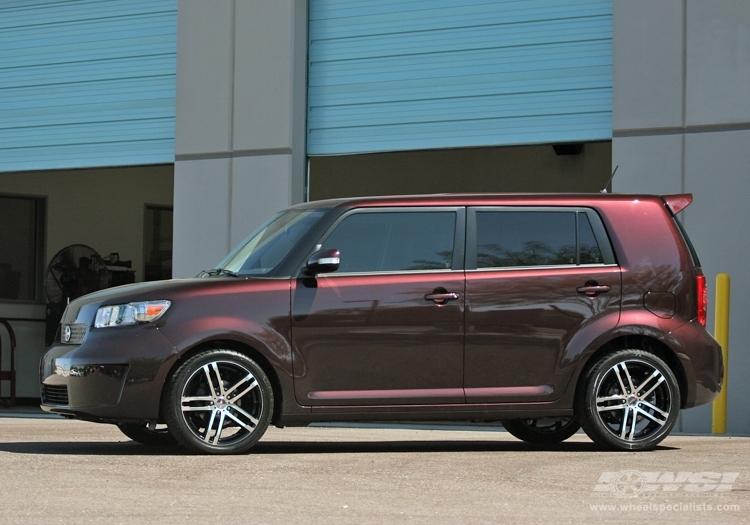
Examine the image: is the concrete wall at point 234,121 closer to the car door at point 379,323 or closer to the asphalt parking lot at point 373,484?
the asphalt parking lot at point 373,484

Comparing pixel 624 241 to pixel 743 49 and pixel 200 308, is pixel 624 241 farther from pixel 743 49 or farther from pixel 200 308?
pixel 743 49

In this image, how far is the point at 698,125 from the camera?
12.7 meters

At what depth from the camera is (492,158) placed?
72.5ft

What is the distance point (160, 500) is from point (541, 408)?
3.37m

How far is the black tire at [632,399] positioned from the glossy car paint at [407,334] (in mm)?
129

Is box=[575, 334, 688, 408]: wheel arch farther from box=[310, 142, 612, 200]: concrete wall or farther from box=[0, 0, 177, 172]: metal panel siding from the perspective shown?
box=[310, 142, 612, 200]: concrete wall

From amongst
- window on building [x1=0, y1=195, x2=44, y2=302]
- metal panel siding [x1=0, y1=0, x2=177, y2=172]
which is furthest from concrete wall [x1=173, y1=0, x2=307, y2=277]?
window on building [x1=0, y1=195, x2=44, y2=302]

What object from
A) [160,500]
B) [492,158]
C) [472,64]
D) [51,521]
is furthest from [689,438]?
[492,158]

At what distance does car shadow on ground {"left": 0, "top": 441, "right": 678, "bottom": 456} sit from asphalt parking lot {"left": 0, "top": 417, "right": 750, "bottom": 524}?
1cm

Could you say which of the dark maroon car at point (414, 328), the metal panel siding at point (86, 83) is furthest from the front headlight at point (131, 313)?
the metal panel siding at point (86, 83)

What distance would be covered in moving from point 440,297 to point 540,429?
1838 mm

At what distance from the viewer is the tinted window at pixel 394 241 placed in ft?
28.1

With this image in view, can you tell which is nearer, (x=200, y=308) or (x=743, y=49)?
(x=200, y=308)

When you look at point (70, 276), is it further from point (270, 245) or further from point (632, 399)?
point (632, 399)
